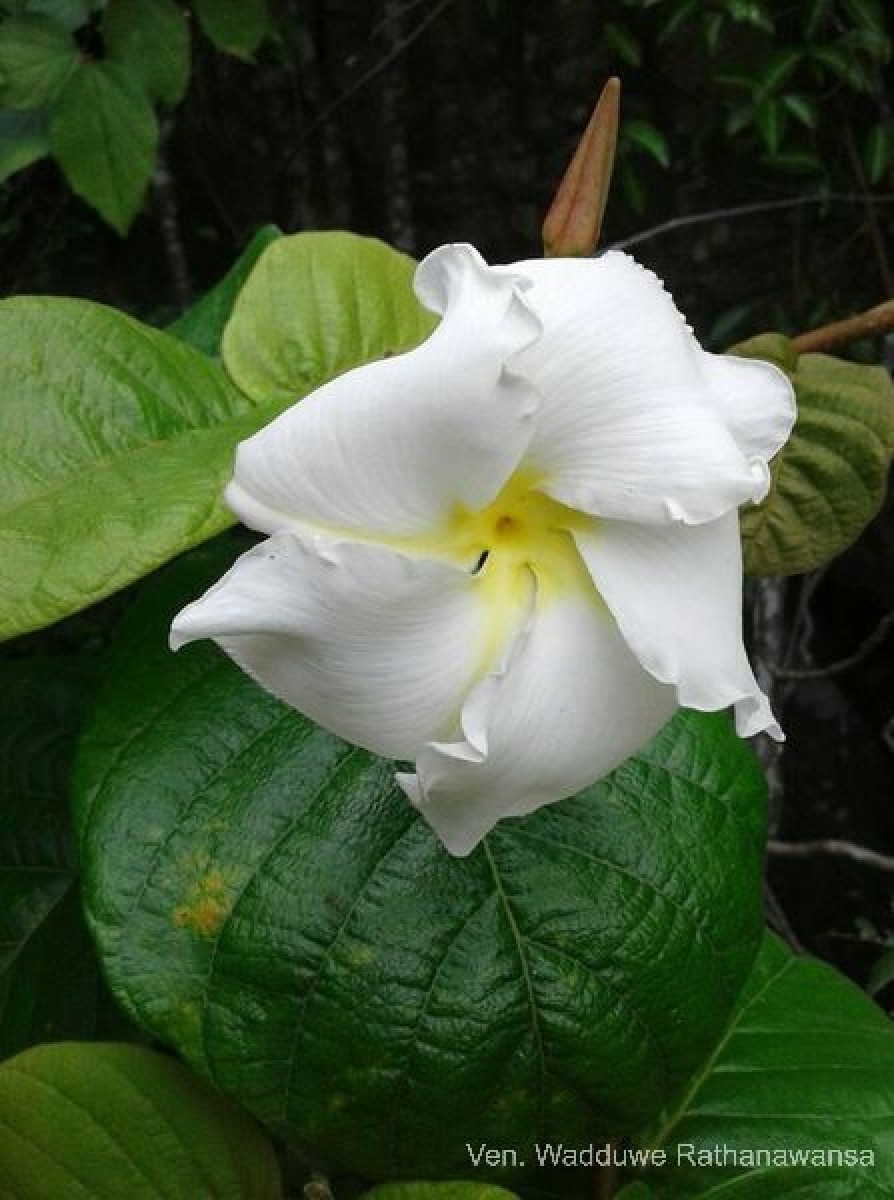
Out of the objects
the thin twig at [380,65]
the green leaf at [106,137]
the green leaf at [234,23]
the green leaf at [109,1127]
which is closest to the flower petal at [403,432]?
the green leaf at [109,1127]

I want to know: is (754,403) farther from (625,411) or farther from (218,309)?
(218,309)

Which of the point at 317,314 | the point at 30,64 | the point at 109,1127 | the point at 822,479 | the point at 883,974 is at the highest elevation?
the point at 30,64

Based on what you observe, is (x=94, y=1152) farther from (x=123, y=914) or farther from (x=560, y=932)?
(x=560, y=932)

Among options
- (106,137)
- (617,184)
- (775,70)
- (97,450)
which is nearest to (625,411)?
(97,450)

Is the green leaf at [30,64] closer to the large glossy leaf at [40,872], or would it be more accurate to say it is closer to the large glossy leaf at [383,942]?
the large glossy leaf at [40,872]

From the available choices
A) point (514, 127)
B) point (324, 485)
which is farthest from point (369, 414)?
point (514, 127)
